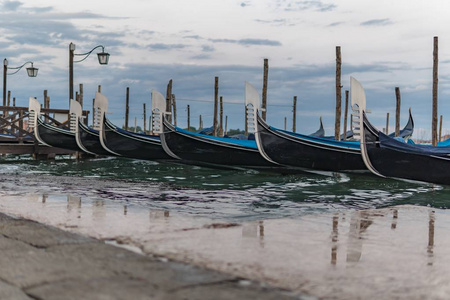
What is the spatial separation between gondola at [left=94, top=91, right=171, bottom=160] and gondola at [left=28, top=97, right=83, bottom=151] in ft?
5.02

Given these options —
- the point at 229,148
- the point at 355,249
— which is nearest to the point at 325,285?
the point at 355,249

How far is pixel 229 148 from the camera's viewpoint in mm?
15797

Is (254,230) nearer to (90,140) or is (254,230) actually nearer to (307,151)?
(307,151)

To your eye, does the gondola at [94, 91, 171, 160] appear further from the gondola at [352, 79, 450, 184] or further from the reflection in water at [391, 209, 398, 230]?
the reflection in water at [391, 209, 398, 230]

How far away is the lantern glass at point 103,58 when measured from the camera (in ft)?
62.3

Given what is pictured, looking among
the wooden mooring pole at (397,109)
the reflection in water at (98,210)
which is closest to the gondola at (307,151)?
the reflection in water at (98,210)

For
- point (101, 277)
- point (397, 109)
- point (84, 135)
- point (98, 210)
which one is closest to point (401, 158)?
point (98, 210)

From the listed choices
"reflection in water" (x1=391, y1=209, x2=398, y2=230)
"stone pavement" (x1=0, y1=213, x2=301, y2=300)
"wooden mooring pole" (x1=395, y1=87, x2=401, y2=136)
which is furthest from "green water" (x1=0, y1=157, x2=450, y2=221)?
"wooden mooring pole" (x1=395, y1=87, x2=401, y2=136)

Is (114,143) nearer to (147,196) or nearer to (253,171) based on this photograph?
(253,171)

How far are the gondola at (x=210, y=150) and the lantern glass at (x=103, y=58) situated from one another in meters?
3.93

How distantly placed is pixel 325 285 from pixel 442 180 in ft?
29.4

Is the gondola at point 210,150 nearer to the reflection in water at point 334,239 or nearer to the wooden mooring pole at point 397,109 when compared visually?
the reflection in water at point 334,239

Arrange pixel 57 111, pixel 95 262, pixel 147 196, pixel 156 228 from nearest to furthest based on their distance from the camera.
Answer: pixel 95 262
pixel 156 228
pixel 147 196
pixel 57 111

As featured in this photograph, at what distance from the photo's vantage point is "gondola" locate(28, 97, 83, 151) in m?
19.7
